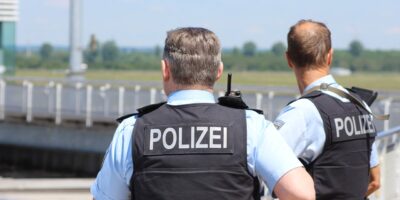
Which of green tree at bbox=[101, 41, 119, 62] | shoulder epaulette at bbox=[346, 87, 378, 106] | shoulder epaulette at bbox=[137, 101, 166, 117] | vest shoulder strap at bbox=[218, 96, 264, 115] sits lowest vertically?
green tree at bbox=[101, 41, 119, 62]

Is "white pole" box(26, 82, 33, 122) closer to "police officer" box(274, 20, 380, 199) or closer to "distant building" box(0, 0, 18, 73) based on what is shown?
"distant building" box(0, 0, 18, 73)

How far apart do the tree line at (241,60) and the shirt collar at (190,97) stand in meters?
101

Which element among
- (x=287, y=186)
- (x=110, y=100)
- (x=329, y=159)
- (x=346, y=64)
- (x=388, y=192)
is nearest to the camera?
(x=287, y=186)

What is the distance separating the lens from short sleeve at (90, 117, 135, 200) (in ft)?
11.3

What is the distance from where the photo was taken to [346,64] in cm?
13275

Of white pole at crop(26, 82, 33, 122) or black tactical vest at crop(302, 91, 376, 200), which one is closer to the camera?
black tactical vest at crop(302, 91, 376, 200)

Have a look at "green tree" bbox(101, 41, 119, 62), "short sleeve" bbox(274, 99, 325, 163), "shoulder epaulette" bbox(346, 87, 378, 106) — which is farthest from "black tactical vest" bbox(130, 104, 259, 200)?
"green tree" bbox(101, 41, 119, 62)

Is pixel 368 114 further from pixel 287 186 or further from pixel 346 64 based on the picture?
pixel 346 64

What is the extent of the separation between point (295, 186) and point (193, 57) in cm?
56

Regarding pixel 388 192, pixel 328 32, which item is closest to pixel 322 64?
pixel 328 32

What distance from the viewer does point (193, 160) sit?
340 centimetres

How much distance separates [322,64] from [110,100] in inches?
985

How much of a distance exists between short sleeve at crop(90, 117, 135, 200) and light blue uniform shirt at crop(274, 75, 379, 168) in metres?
0.93

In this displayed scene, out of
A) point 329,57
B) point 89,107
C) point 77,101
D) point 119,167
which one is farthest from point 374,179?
point 77,101
